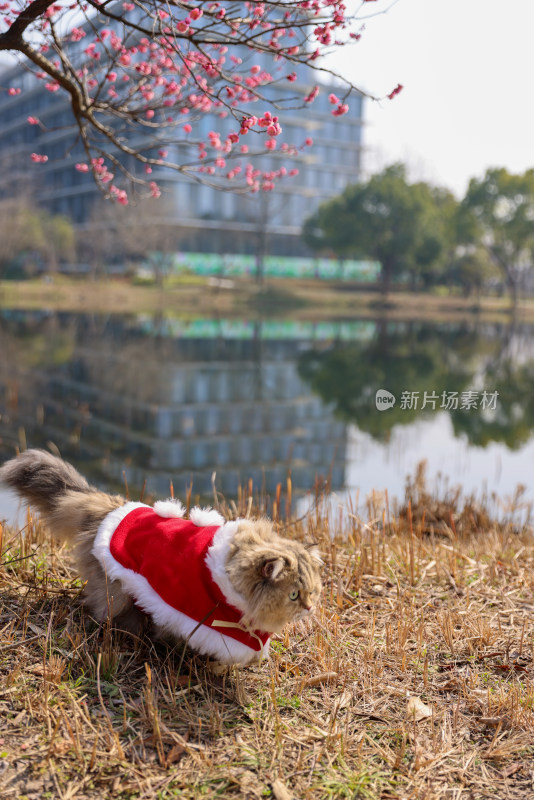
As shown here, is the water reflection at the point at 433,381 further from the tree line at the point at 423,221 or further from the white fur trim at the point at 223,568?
the tree line at the point at 423,221

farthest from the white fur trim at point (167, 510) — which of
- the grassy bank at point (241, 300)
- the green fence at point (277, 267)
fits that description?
the green fence at point (277, 267)

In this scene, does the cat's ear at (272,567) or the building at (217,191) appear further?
the building at (217,191)

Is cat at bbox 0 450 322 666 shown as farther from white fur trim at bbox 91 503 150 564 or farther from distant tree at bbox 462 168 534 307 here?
distant tree at bbox 462 168 534 307

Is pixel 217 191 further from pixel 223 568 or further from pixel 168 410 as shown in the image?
pixel 223 568

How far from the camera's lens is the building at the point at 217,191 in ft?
172

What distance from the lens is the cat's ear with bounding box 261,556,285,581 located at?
2.35m

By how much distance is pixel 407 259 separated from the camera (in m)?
45.5

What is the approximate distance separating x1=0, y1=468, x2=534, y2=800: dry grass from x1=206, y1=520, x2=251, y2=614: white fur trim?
36 cm

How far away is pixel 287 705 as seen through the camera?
2547 millimetres

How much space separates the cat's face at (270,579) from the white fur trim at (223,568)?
0.07 feet

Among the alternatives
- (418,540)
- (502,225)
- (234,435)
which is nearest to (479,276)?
(502,225)

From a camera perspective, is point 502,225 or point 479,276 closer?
point 502,225

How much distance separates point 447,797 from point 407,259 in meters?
45.7

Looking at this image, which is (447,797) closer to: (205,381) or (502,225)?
(205,381)
